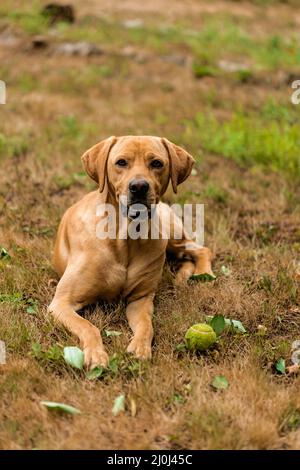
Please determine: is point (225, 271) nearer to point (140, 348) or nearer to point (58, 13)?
point (140, 348)

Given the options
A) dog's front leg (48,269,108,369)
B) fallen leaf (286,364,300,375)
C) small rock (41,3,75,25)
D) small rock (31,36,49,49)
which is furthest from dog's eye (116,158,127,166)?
small rock (41,3,75,25)

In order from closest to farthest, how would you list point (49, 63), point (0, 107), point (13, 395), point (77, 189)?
point (13, 395), point (77, 189), point (0, 107), point (49, 63)

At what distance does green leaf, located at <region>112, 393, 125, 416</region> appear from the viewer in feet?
10.0

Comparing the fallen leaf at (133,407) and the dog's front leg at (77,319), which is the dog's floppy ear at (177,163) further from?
the fallen leaf at (133,407)

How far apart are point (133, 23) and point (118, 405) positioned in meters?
12.6

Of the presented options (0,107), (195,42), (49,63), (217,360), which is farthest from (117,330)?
(195,42)

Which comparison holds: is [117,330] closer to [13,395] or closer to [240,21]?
[13,395]

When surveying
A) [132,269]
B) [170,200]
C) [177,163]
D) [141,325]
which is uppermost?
[177,163]

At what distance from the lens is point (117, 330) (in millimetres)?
4086

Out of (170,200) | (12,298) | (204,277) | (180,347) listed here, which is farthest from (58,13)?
(180,347)

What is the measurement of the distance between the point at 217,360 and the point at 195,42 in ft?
32.5

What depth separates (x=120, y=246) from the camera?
4191 millimetres

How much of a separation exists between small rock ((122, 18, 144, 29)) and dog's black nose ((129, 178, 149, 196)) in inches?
425
